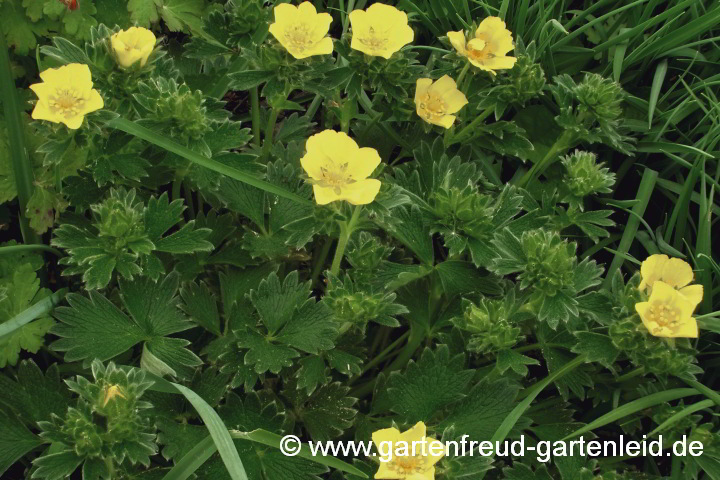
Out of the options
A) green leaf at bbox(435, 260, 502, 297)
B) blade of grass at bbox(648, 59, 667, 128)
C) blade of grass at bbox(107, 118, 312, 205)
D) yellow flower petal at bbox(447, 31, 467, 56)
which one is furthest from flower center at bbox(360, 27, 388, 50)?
blade of grass at bbox(648, 59, 667, 128)

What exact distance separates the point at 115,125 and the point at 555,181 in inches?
48.6

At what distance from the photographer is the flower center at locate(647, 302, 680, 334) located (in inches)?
63.7

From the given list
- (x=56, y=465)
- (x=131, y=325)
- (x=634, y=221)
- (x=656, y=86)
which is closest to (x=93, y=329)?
(x=131, y=325)

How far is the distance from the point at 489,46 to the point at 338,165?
0.63m

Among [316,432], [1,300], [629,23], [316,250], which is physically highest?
[629,23]

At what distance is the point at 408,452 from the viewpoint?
155 cm

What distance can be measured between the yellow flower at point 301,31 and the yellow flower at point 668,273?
87 centimetres

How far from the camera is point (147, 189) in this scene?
209 centimetres

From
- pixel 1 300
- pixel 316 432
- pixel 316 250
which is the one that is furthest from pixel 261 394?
pixel 1 300

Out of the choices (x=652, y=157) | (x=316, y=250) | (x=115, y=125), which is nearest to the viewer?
(x=115, y=125)

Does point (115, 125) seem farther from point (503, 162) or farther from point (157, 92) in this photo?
point (503, 162)

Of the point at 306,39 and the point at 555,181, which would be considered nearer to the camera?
the point at 306,39

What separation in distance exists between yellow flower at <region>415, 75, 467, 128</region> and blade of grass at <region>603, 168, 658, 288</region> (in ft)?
1.93

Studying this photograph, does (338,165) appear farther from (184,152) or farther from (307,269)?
(307,269)
